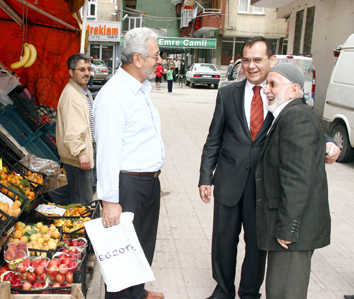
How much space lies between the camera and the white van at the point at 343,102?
25.1ft

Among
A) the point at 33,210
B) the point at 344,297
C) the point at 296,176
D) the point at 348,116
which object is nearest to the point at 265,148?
the point at 296,176

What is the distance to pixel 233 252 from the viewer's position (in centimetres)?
308

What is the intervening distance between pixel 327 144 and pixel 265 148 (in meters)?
0.38

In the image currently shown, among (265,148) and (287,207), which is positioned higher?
(265,148)

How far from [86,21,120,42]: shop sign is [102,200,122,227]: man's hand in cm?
2197

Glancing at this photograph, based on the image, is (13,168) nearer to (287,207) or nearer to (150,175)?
(150,175)

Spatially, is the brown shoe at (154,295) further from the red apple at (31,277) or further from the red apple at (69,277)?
the red apple at (31,277)

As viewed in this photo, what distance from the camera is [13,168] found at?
14.0 feet

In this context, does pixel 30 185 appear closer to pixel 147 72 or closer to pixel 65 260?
pixel 65 260

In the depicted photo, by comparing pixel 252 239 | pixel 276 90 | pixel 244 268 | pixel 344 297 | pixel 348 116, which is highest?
pixel 276 90

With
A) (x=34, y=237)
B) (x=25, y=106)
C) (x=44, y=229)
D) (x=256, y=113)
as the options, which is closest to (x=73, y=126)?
(x=44, y=229)

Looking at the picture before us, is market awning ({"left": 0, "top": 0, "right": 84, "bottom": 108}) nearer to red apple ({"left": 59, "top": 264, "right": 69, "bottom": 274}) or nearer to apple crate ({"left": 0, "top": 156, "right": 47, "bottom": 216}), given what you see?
apple crate ({"left": 0, "top": 156, "right": 47, "bottom": 216})

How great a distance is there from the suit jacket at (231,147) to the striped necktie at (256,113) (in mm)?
37

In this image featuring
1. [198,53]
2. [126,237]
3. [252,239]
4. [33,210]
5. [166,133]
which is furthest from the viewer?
[198,53]
